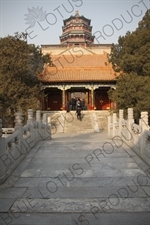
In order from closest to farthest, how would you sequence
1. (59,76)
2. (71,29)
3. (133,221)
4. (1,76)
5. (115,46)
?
(133,221) < (1,76) < (115,46) < (59,76) < (71,29)

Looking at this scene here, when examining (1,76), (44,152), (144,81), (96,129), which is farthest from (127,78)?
(44,152)

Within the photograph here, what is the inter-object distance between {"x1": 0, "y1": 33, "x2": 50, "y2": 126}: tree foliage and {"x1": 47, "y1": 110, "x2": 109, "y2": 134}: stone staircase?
1.98 metres

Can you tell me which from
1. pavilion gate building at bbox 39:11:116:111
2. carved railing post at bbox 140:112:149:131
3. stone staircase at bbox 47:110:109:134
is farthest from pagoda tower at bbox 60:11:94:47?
carved railing post at bbox 140:112:149:131

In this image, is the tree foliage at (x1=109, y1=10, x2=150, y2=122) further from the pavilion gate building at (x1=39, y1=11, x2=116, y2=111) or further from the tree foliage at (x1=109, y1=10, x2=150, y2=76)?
the pavilion gate building at (x1=39, y1=11, x2=116, y2=111)

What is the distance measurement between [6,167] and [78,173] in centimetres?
133

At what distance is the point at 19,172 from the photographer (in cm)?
498

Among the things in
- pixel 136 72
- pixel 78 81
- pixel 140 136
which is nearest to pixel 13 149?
pixel 140 136

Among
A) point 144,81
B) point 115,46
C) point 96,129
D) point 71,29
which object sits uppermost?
point 71,29

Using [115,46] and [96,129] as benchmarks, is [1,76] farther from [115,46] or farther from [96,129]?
[115,46]

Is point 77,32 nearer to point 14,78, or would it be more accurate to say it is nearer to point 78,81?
point 78,81

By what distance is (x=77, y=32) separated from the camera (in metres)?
39.5

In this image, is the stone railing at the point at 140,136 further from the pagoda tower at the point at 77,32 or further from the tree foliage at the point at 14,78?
the pagoda tower at the point at 77,32

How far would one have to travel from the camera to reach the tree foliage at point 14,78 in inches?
611

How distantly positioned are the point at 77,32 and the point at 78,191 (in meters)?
37.9
